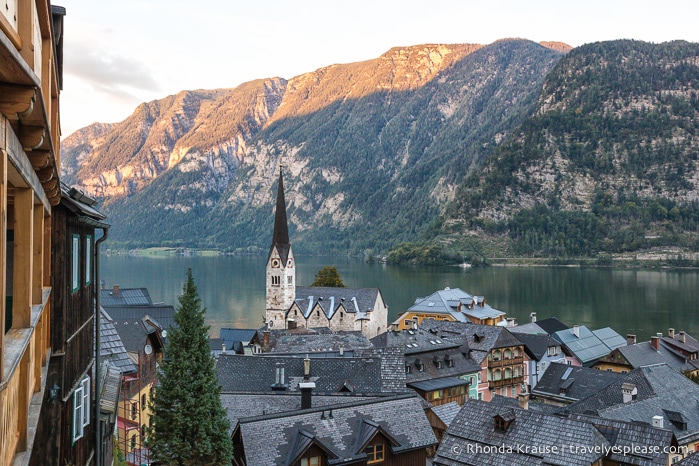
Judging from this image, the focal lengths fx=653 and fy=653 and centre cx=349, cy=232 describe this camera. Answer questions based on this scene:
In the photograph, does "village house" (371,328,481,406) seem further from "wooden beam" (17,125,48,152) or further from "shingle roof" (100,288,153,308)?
"wooden beam" (17,125,48,152)

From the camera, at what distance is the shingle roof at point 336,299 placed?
7406 centimetres

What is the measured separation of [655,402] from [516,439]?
50.1 feet

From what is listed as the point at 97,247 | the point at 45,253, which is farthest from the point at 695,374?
the point at 45,253

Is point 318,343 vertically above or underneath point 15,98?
underneath

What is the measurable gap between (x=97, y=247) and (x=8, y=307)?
7.94m

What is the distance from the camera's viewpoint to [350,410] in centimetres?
2741

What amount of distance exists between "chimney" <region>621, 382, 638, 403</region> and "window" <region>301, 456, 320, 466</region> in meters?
21.8

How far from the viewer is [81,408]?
13086 millimetres

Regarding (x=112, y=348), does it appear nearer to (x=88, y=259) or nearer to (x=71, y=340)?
(x=88, y=259)

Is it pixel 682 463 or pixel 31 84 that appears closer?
pixel 31 84

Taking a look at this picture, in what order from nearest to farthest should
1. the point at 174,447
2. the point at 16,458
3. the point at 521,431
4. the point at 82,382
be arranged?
1. the point at 16,458
2. the point at 82,382
3. the point at 174,447
4. the point at 521,431

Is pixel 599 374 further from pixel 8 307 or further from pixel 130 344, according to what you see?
pixel 8 307

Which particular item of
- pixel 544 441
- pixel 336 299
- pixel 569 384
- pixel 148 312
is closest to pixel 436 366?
pixel 569 384

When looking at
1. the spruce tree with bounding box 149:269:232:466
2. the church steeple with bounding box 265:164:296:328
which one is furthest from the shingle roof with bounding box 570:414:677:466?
the church steeple with bounding box 265:164:296:328
